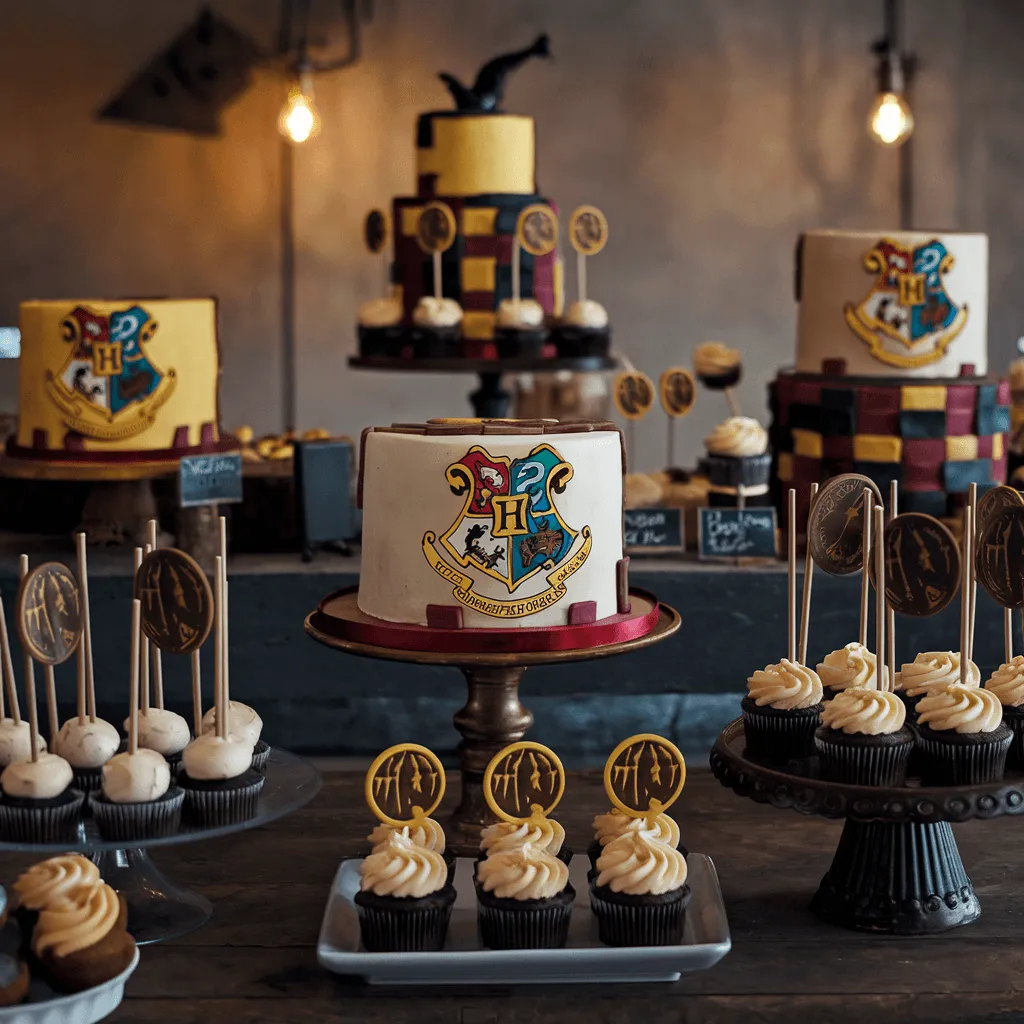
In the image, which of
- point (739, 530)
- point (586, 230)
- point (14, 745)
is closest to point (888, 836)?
point (14, 745)

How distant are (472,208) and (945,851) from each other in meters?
2.14

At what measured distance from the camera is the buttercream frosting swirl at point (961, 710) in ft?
5.34

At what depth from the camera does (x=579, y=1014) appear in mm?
1487

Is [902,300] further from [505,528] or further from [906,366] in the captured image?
[505,528]

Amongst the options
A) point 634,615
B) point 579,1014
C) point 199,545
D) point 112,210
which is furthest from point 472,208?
point 112,210

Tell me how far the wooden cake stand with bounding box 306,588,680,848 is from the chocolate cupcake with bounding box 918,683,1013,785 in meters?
0.37

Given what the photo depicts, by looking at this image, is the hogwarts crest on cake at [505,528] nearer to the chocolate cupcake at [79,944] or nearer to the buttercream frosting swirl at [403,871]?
the buttercream frosting swirl at [403,871]

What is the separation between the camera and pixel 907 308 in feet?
9.42

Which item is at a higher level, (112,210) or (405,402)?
(112,210)

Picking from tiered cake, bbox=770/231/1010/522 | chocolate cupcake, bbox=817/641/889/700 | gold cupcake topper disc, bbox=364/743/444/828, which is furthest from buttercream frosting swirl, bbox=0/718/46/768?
tiered cake, bbox=770/231/1010/522

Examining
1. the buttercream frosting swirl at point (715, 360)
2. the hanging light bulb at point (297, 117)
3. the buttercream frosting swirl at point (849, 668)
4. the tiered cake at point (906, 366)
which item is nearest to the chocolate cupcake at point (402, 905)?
the buttercream frosting swirl at point (849, 668)

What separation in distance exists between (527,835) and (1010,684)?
57cm

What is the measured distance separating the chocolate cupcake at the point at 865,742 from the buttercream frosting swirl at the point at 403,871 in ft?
1.36

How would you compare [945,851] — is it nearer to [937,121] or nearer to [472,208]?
[472,208]
